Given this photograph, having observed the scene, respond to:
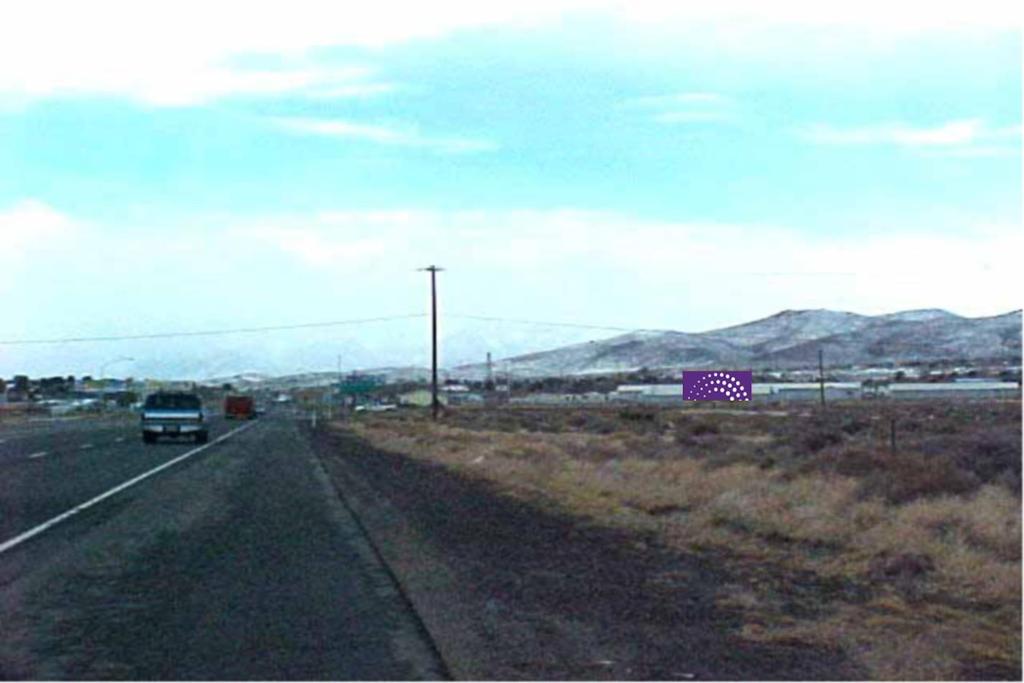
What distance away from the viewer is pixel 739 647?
12617 mm

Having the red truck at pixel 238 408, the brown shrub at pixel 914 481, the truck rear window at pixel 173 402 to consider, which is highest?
the truck rear window at pixel 173 402

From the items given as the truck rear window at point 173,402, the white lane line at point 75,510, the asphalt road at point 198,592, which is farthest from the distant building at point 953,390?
the asphalt road at point 198,592

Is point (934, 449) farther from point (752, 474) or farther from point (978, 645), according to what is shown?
point (978, 645)

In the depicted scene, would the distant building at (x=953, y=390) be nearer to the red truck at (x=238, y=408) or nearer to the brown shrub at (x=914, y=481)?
the brown shrub at (x=914, y=481)

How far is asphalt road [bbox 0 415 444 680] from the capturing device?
11.8 m

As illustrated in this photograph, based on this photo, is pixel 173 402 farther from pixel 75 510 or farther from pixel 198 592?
pixel 198 592

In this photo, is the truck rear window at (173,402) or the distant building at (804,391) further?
the distant building at (804,391)

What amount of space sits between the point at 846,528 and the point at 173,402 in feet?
166

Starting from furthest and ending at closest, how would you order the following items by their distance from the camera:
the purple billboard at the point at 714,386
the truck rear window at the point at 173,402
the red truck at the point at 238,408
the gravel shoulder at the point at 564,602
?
the red truck at the point at 238,408 < the truck rear window at the point at 173,402 < the purple billboard at the point at 714,386 < the gravel shoulder at the point at 564,602

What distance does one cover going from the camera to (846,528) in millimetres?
21047

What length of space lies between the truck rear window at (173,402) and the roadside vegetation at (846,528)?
25.1 metres

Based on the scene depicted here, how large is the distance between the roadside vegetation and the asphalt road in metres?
3.39

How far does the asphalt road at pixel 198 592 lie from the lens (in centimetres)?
1179

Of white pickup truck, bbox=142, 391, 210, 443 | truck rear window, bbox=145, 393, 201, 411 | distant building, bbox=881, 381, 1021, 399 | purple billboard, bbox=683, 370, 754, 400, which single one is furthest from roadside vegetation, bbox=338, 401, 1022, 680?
distant building, bbox=881, 381, 1021, 399
